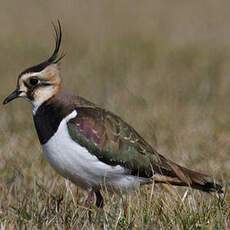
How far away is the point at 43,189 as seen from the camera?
5.67m

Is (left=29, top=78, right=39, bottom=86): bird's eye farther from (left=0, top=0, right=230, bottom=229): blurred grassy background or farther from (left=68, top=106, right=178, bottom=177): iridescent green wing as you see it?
(left=0, top=0, right=230, bottom=229): blurred grassy background

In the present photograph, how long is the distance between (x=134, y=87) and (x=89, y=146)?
16.6 feet

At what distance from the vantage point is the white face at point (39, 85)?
18.1ft

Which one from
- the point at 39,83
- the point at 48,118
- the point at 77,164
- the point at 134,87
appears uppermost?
the point at 39,83

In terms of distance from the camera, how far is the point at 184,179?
541 cm

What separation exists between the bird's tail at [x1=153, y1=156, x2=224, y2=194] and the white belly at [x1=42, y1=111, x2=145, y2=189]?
12.2 inches

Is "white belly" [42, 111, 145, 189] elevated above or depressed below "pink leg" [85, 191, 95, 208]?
above

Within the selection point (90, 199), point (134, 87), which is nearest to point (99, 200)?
point (90, 199)

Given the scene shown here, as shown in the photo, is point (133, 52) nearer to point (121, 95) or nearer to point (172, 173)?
point (121, 95)

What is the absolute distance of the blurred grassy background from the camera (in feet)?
16.5

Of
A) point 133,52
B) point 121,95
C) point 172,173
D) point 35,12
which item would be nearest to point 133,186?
point 172,173

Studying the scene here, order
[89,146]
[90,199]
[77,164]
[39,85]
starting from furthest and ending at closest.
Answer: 1. [39,85]
2. [90,199]
3. [89,146]
4. [77,164]

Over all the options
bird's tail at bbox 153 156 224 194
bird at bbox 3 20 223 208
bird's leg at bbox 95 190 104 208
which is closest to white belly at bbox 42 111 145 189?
bird at bbox 3 20 223 208

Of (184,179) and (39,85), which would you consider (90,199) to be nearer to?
(184,179)
